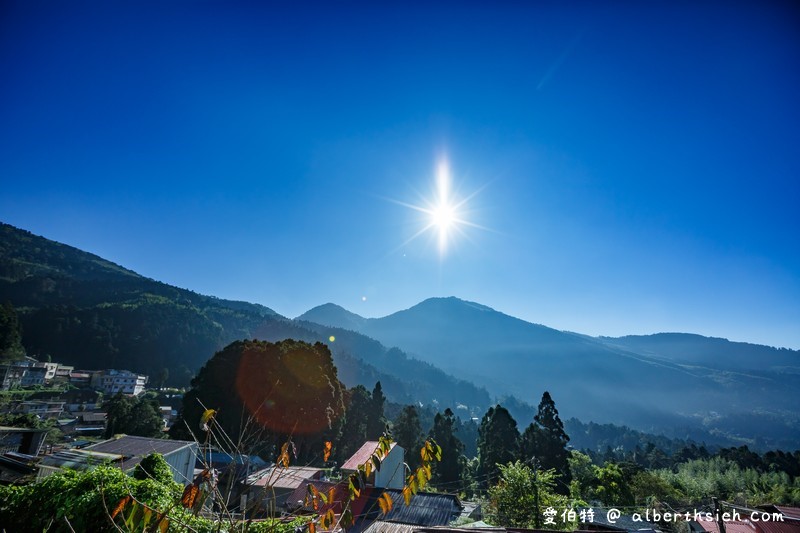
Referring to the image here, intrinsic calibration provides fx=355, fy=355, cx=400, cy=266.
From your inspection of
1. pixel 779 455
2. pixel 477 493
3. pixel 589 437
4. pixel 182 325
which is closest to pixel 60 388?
pixel 182 325

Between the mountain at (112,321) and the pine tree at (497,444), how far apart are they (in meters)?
82.7

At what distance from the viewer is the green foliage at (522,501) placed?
60.4 feet

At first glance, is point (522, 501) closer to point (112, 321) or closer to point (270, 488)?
point (270, 488)

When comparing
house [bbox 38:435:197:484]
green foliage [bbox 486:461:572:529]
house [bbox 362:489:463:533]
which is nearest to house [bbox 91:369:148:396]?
house [bbox 38:435:197:484]

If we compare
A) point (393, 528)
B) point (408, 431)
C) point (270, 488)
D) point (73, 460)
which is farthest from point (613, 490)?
point (73, 460)

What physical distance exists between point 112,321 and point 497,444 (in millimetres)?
104012

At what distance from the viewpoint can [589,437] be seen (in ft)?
543

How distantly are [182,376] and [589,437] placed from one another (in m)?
170

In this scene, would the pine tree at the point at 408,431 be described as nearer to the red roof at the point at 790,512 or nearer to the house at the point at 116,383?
the red roof at the point at 790,512

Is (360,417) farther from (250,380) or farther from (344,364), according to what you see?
(344,364)

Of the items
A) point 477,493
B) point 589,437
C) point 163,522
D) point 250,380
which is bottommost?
point 589,437

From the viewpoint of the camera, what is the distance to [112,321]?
94.6m

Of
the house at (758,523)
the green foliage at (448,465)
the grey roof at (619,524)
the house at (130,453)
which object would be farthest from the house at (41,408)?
the house at (758,523)

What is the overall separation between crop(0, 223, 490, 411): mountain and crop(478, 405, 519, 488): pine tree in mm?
82730
